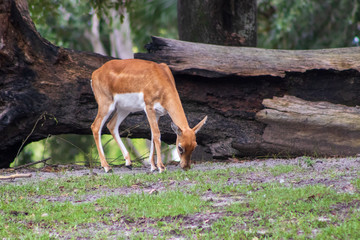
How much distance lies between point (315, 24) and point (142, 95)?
1482 centimetres

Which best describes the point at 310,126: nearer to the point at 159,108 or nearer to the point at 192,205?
the point at 159,108

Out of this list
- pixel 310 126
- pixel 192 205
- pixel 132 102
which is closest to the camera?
pixel 192 205

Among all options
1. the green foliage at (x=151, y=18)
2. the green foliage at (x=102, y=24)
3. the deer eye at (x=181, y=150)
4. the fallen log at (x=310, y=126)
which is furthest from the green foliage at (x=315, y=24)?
the deer eye at (x=181, y=150)

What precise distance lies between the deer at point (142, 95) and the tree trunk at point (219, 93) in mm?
801

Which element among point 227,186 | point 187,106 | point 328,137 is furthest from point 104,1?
point 227,186

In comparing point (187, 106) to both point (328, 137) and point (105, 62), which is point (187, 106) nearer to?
point (105, 62)

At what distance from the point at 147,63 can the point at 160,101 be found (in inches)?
32.9

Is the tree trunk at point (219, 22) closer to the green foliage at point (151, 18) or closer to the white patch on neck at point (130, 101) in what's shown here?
the white patch on neck at point (130, 101)

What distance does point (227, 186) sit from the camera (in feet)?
23.4

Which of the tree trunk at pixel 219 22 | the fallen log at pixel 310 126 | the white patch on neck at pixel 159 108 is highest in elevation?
the tree trunk at pixel 219 22

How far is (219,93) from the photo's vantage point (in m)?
10.8

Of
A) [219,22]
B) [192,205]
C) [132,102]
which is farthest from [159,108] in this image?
[219,22]

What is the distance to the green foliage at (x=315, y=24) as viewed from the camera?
20453mm

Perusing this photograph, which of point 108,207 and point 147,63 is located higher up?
point 147,63
